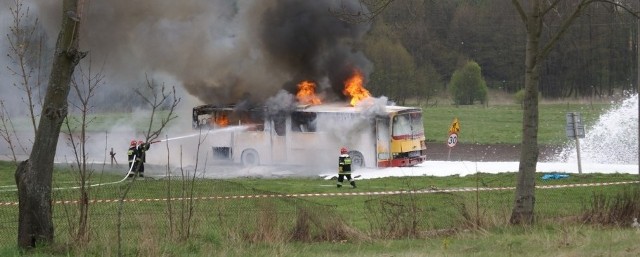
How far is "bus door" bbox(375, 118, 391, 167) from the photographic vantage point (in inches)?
1155

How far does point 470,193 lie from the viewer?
18234 millimetres

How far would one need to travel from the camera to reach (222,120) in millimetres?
31500

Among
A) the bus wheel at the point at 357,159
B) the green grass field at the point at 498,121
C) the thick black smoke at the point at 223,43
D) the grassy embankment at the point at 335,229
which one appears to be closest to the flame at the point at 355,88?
the thick black smoke at the point at 223,43

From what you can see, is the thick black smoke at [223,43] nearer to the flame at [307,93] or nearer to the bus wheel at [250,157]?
the flame at [307,93]

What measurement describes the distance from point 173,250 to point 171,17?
82.1ft

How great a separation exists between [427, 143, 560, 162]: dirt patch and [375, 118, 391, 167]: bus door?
14.0 feet

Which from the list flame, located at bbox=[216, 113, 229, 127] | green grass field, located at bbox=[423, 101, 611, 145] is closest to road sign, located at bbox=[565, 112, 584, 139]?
flame, located at bbox=[216, 113, 229, 127]

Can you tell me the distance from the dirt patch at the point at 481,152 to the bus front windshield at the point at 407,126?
3111 millimetres

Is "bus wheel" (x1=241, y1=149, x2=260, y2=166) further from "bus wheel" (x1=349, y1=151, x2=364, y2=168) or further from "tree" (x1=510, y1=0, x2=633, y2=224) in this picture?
"tree" (x1=510, y1=0, x2=633, y2=224)

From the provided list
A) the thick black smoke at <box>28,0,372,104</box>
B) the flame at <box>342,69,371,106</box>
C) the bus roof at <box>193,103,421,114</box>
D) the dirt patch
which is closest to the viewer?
the bus roof at <box>193,103,421,114</box>

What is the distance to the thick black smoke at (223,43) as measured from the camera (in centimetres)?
3347

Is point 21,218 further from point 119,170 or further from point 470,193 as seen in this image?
point 119,170

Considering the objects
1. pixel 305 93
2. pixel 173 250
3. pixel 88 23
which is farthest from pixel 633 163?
pixel 173 250

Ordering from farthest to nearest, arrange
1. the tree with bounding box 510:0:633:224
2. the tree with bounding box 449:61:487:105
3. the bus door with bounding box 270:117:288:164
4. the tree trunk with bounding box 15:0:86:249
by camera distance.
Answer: the tree with bounding box 449:61:487:105 → the bus door with bounding box 270:117:288:164 → the tree with bounding box 510:0:633:224 → the tree trunk with bounding box 15:0:86:249
